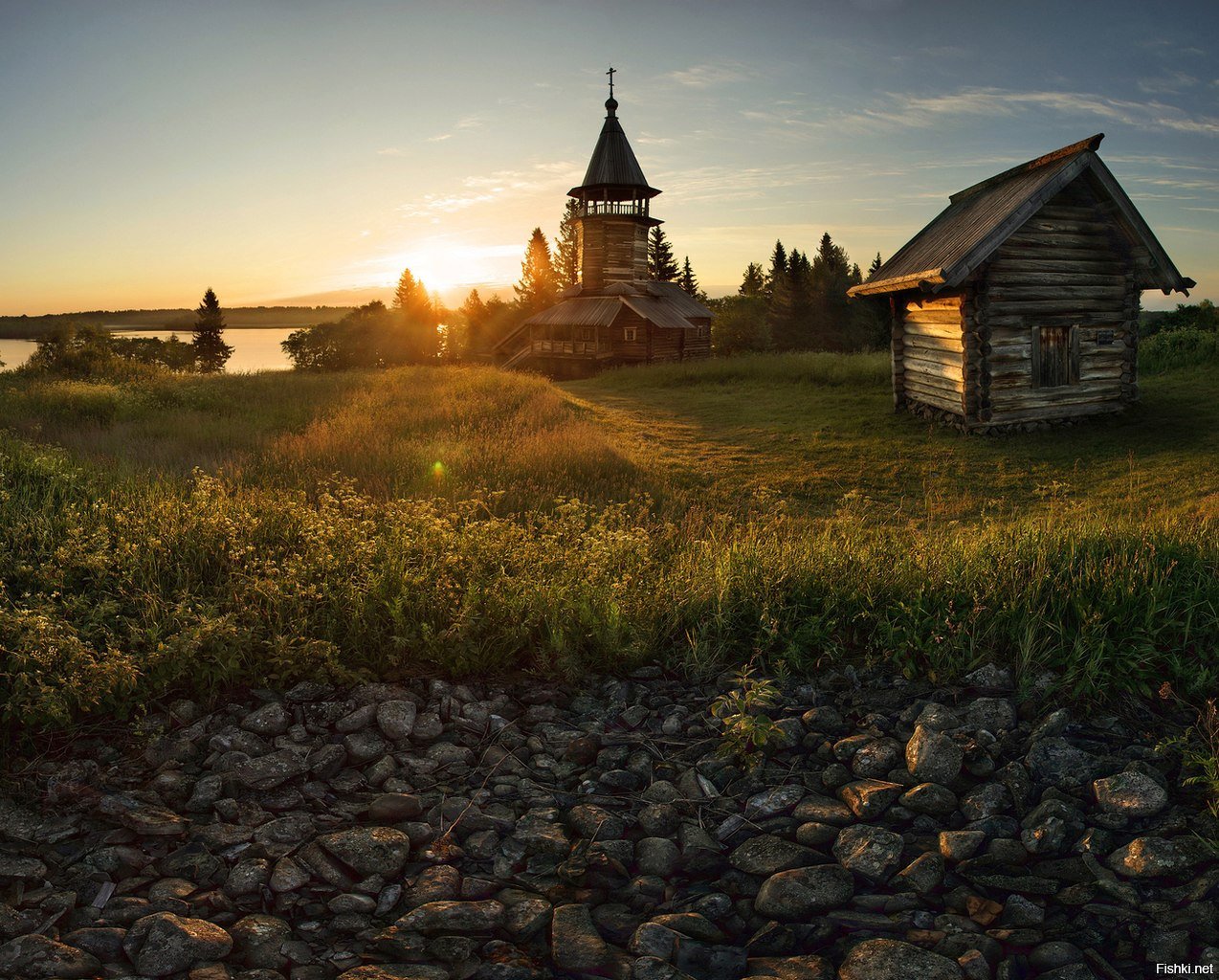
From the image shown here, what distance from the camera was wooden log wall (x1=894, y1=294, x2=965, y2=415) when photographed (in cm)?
1717

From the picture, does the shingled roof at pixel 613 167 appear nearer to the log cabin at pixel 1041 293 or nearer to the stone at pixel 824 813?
the log cabin at pixel 1041 293

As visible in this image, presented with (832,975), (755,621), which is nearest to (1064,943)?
(832,975)

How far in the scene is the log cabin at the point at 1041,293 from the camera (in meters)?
16.3

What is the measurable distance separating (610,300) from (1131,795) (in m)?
39.7

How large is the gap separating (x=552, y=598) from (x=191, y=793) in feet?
7.54

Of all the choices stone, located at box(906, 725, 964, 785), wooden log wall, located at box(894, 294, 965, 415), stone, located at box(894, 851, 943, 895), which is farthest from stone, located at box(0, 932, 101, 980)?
wooden log wall, located at box(894, 294, 965, 415)

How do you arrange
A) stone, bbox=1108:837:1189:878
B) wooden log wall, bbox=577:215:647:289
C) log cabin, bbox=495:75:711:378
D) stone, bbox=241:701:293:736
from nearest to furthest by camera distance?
stone, bbox=1108:837:1189:878 → stone, bbox=241:701:293:736 → log cabin, bbox=495:75:711:378 → wooden log wall, bbox=577:215:647:289

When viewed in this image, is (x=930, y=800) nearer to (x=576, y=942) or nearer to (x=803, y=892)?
(x=803, y=892)

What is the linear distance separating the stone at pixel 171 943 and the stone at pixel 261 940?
0.05 metres

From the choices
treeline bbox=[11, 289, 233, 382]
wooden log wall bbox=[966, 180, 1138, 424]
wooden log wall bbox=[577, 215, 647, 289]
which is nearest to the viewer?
wooden log wall bbox=[966, 180, 1138, 424]

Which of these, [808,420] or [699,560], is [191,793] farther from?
[808,420]

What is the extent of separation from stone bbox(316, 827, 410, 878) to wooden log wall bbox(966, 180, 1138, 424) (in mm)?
16576

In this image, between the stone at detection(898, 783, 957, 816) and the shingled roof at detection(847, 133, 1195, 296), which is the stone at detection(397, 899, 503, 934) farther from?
the shingled roof at detection(847, 133, 1195, 296)

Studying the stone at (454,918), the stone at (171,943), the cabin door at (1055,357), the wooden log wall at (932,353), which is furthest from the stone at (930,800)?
the cabin door at (1055,357)
